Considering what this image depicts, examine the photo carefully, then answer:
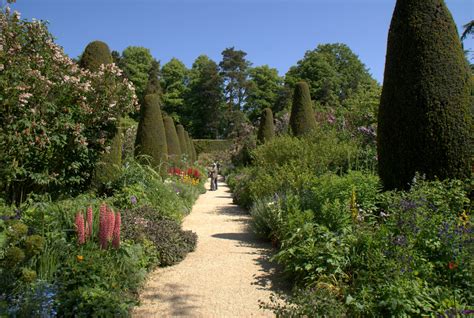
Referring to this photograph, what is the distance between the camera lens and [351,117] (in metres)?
13.9

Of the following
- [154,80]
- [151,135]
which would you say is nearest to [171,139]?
[151,135]

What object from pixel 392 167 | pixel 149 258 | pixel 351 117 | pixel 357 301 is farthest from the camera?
pixel 351 117

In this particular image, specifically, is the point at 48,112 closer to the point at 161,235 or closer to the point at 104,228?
the point at 161,235

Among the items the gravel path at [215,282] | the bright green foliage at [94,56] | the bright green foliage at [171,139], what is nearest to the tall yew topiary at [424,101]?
the gravel path at [215,282]

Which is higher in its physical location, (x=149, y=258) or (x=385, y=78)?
(x=385, y=78)

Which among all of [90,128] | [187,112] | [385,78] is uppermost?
[187,112]

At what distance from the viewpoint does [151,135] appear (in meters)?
12.0

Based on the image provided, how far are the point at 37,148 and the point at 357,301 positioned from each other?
206 inches

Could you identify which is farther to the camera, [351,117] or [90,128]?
[351,117]

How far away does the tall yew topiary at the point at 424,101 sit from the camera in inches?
213

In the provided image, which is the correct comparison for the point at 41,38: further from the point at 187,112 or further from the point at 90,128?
the point at 187,112

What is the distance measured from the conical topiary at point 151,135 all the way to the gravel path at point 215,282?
551 cm

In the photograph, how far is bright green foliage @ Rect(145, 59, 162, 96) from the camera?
4134cm

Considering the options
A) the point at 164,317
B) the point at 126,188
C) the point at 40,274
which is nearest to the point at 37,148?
the point at 126,188
